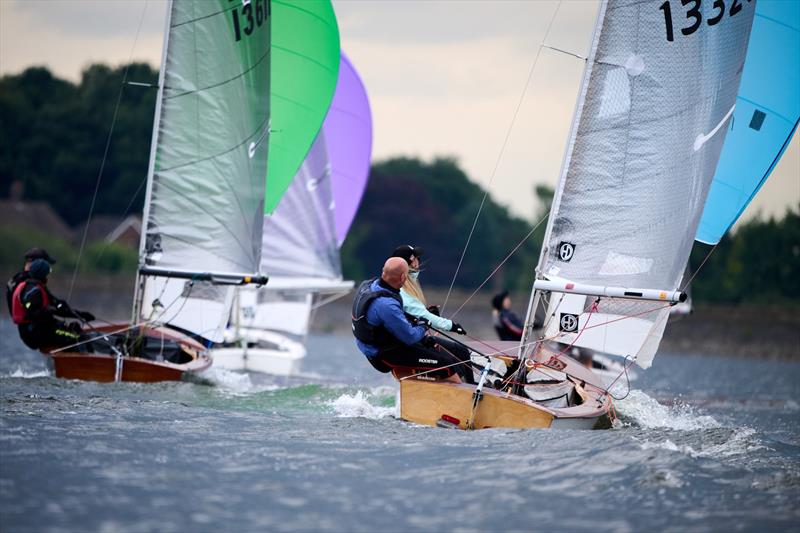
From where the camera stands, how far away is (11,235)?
41.6m

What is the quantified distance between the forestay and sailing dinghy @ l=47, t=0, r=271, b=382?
472 centimetres

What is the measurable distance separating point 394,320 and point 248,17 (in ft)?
19.7

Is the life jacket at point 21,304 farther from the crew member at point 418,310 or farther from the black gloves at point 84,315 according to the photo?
the crew member at point 418,310

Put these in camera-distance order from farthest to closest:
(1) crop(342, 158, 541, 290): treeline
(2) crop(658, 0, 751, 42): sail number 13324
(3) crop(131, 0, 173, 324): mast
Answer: (1) crop(342, 158, 541, 290): treeline
(3) crop(131, 0, 173, 324): mast
(2) crop(658, 0, 751, 42): sail number 13324

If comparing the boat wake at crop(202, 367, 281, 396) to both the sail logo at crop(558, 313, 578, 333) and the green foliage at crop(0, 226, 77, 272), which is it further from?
the green foliage at crop(0, 226, 77, 272)

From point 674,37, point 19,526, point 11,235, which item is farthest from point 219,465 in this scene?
point 11,235

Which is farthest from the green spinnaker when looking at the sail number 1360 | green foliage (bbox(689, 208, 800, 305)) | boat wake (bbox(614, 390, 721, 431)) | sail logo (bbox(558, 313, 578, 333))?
green foliage (bbox(689, 208, 800, 305))

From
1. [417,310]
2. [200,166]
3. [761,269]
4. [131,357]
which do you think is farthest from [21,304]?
[761,269]

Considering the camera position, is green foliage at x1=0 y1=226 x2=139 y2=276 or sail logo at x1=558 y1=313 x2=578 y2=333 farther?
green foliage at x1=0 y1=226 x2=139 y2=276

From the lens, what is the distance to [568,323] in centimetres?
968

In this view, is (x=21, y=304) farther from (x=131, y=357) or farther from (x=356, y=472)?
(x=356, y=472)

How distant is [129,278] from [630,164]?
31.2 m

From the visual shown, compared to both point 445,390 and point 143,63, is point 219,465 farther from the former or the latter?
point 143,63

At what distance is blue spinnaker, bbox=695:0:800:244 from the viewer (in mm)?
10844
